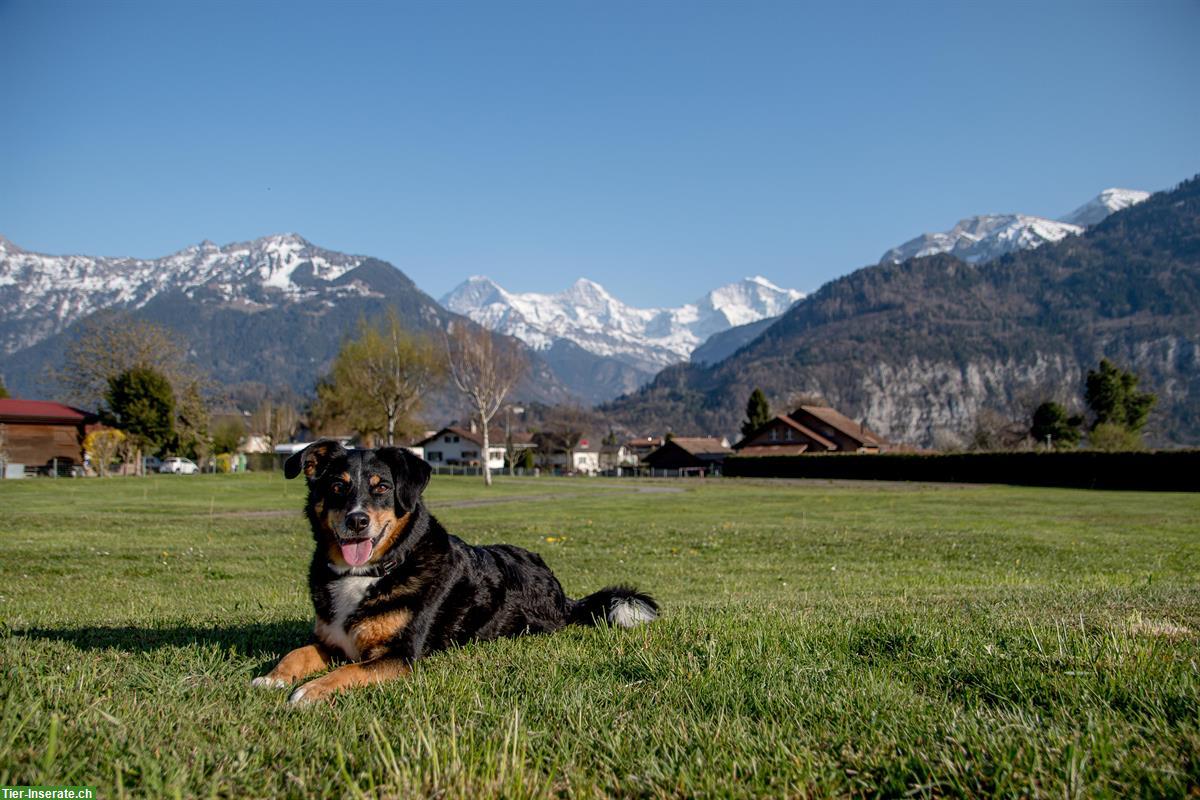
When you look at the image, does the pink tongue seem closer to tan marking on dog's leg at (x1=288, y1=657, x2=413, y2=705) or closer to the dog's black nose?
the dog's black nose

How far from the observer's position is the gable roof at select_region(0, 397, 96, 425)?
205 ft

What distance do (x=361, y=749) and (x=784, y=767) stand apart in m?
1.49

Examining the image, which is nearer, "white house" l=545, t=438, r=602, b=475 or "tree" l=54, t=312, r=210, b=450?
"tree" l=54, t=312, r=210, b=450

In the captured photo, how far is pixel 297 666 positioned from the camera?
476 centimetres

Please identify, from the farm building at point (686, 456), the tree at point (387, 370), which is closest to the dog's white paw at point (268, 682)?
the tree at point (387, 370)

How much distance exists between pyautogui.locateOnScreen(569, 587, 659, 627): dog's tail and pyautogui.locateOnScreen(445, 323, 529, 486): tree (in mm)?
58134

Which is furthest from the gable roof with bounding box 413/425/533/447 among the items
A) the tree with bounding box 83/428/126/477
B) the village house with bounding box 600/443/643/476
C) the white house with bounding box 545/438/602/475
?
the tree with bounding box 83/428/126/477

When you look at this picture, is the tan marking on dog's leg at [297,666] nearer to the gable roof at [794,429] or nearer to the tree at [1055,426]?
the tree at [1055,426]

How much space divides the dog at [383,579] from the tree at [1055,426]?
101 metres

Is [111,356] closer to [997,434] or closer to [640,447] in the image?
[997,434]

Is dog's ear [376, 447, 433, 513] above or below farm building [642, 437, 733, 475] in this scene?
above

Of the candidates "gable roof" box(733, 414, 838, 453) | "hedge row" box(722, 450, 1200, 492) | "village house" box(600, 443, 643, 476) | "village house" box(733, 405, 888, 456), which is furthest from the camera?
"village house" box(600, 443, 643, 476)

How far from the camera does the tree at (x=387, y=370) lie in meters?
76.4

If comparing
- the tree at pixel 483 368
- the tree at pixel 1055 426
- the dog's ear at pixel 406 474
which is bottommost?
the dog's ear at pixel 406 474
